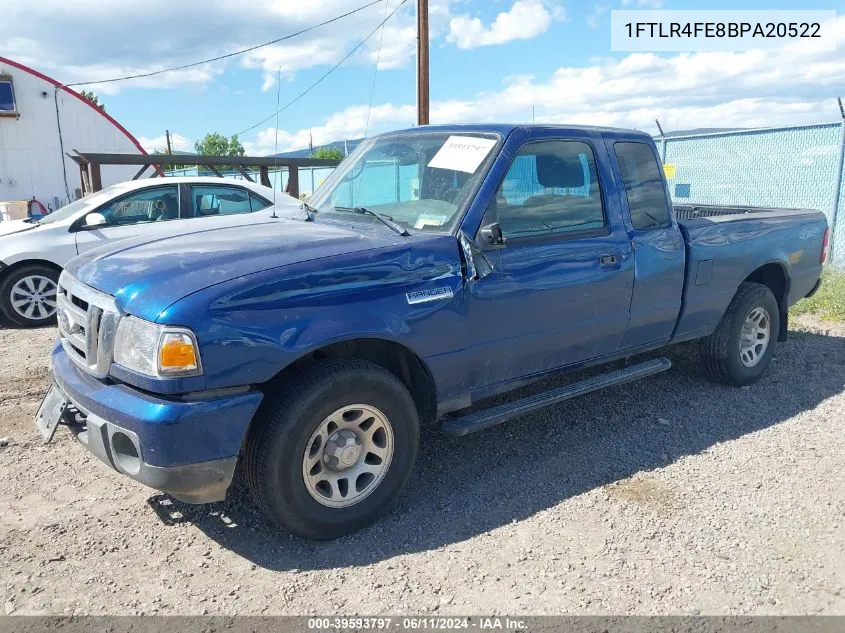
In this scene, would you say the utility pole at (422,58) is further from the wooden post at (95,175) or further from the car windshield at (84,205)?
the car windshield at (84,205)

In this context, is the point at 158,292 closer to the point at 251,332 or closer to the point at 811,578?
the point at 251,332

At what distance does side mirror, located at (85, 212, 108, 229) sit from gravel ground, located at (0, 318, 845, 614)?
3.51 metres

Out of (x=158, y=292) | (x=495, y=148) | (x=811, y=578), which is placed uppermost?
(x=495, y=148)

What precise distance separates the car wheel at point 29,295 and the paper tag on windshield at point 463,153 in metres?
5.57

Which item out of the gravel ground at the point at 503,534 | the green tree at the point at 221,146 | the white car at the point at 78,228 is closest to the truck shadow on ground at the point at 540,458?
the gravel ground at the point at 503,534

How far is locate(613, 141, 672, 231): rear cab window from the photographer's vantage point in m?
4.24

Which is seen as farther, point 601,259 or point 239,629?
point 601,259

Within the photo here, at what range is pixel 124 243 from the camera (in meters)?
3.58

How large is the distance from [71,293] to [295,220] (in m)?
1.33

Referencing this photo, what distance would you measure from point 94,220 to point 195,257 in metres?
5.36

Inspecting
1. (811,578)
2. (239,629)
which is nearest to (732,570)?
(811,578)

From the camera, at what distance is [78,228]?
7.52 metres


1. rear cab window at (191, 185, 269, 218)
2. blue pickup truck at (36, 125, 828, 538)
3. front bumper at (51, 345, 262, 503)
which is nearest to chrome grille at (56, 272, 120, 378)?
blue pickup truck at (36, 125, 828, 538)

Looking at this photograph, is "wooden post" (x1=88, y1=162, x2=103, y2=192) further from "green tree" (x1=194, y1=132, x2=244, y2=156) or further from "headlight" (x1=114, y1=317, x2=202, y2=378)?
"green tree" (x1=194, y1=132, x2=244, y2=156)
